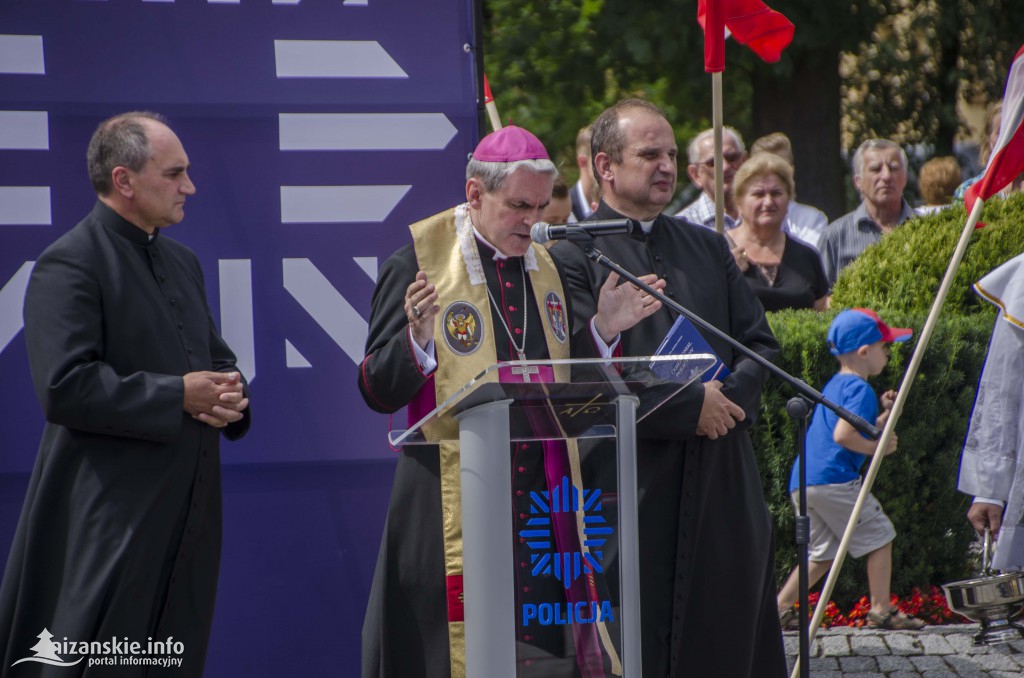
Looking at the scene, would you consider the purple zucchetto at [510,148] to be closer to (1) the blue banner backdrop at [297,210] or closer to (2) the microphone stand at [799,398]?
(2) the microphone stand at [799,398]

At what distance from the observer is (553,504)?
139 inches

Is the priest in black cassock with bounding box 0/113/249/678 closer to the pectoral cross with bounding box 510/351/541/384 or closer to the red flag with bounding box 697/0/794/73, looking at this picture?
the pectoral cross with bounding box 510/351/541/384

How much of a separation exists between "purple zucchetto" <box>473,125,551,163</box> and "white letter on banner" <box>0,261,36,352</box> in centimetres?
176

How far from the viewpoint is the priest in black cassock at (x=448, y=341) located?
4.32 meters

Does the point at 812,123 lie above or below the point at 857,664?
above

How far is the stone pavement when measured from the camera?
6035 millimetres

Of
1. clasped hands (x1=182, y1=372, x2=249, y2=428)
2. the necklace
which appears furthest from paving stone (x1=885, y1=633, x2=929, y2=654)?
clasped hands (x1=182, y1=372, x2=249, y2=428)

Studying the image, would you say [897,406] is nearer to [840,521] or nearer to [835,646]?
[840,521]

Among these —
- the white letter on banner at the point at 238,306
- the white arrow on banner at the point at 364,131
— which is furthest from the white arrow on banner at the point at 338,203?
the white letter on banner at the point at 238,306

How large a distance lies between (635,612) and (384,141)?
2414mm

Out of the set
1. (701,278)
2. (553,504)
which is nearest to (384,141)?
(701,278)

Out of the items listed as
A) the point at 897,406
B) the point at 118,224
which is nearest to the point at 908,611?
the point at 897,406

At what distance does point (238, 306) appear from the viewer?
519 cm

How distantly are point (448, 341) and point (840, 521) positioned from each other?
9.90ft
